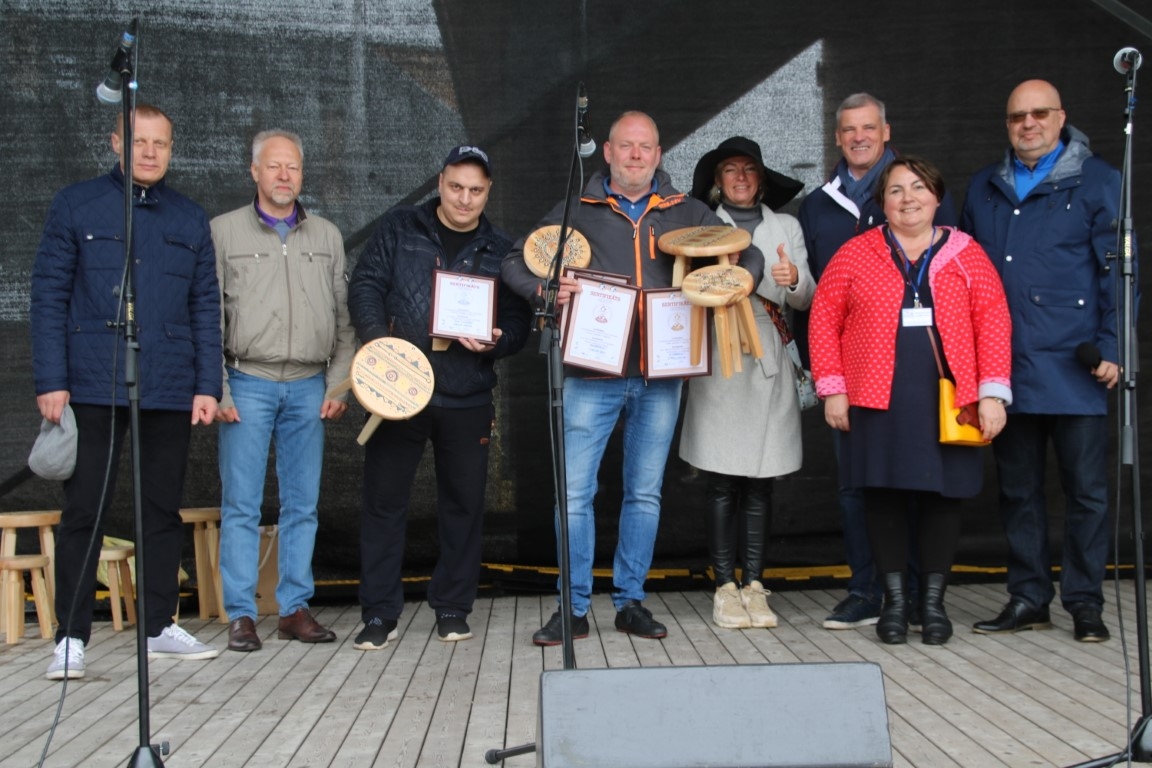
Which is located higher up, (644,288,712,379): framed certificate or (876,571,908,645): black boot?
(644,288,712,379): framed certificate

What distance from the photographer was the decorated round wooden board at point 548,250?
3549 mm

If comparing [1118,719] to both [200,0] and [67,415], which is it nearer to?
[67,415]

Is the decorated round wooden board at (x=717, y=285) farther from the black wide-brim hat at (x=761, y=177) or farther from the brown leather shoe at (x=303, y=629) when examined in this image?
the brown leather shoe at (x=303, y=629)

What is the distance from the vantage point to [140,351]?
341 cm

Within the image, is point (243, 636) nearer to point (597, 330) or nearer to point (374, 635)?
point (374, 635)


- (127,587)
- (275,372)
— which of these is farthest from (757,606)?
(127,587)

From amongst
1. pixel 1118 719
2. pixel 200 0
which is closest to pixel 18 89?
pixel 200 0

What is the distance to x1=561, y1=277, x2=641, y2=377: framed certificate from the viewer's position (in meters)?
3.59

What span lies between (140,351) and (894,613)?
232cm

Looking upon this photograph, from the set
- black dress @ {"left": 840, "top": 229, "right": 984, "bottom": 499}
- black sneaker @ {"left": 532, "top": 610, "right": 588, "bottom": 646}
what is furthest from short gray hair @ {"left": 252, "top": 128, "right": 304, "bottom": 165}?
black dress @ {"left": 840, "top": 229, "right": 984, "bottom": 499}

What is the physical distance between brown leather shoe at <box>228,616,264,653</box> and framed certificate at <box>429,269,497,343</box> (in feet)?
3.55

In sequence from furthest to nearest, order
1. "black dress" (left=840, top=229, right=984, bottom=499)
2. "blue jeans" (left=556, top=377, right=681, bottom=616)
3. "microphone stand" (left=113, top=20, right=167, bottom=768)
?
"blue jeans" (left=556, top=377, right=681, bottom=616), "black dress" (left=840, top=229, right=984, bottom=499), "microphone stand" (left=113, top=20, right=167, bottom=768)

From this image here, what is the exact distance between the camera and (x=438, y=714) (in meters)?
2.97

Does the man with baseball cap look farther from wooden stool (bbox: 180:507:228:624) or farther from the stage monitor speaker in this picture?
the stage monitor speaker
